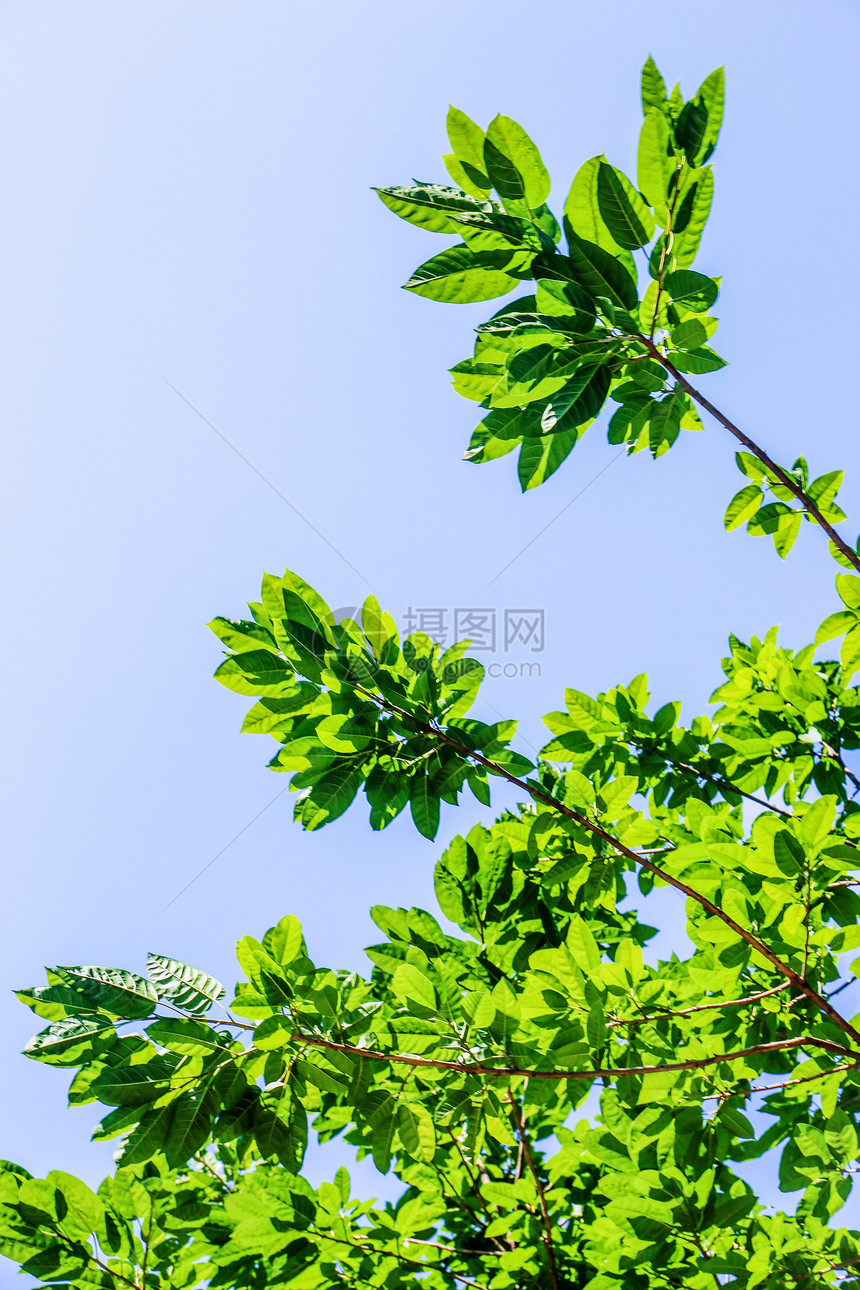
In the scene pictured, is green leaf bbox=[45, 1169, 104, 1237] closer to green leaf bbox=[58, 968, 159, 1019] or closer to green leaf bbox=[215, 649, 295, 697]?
green leaf bbox=[58, 968, 159, 1019]

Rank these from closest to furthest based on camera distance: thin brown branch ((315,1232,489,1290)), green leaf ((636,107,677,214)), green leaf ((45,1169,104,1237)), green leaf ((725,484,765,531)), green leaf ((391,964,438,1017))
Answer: green leaf ((636,107,677,214)), green leaf ((391,964,438,1017)), green leaf ((45,1169,104,1237)), thin brown branch ((315,1232,489,1290)), green leaf ((725,484,765,531))

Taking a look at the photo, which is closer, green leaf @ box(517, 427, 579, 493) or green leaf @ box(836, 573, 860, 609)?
green leaf @ box(517, 427, 579, 493)

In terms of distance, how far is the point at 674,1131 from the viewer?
1945 millimetres

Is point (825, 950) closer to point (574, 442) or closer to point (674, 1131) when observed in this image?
point (674, 1131)

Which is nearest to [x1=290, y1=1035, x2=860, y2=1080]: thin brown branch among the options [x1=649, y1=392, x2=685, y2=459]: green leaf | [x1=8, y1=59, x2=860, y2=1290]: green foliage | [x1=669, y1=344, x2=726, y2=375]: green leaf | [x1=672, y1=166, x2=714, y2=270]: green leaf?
[x1=8, y1=59, x2=860, y2=1290]: green foliage

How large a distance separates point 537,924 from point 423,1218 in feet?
3.06

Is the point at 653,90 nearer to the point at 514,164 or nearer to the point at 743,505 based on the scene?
the point at 514,164

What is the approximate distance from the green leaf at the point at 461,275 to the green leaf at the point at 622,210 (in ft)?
0.61

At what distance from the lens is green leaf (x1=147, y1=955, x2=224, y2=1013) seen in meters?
1.76

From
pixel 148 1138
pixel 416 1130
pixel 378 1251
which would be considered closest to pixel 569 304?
pixel 416 1130

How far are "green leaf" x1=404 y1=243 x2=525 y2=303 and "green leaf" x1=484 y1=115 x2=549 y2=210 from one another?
0.12 metres

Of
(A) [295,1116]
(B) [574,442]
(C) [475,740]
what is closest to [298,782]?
(C) [475,740]

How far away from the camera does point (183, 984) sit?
5.86 ft

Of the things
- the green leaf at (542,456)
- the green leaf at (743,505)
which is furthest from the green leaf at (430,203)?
the green leaf at (743,505)
